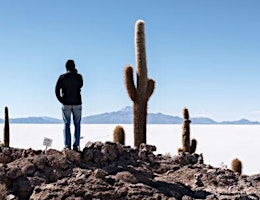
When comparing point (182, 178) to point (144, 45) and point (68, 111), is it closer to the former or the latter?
point (68, 111)

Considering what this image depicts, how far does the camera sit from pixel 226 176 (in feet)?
37.4

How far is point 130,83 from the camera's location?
1736 centimetres

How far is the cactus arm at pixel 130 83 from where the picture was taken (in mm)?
17078

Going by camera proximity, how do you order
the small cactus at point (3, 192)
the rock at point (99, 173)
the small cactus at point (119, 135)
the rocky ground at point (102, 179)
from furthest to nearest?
the small cactus at point (119, 135) < the rock at point (99, 173) < the rocky ground at point (102, 179) < the small cactus at point (3, 192)

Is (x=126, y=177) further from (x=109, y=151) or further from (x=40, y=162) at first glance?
(x=40, y=162)

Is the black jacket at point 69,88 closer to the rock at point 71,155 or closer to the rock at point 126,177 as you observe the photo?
the rock at point 71,155

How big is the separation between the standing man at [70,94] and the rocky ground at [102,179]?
0.66 m

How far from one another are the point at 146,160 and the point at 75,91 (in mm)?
2853

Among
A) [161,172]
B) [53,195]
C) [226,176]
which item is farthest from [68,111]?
[226,176]

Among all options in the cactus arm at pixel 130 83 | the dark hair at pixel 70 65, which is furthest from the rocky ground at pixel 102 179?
the cactus arm at pixel 130 83

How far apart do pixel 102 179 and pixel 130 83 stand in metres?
8.53

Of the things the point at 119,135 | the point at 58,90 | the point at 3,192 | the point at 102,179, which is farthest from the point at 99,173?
the point at 119,135

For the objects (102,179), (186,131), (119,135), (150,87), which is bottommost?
(102,179)

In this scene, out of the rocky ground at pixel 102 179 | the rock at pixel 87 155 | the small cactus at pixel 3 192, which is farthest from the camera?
the rock at pixel 87 155
